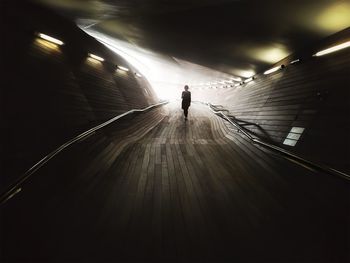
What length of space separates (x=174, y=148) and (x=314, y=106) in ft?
11.4

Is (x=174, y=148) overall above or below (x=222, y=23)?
below

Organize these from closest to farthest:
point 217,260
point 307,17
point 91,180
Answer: point 217,260, point 91,180, point 307,17

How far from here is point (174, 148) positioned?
6.45m

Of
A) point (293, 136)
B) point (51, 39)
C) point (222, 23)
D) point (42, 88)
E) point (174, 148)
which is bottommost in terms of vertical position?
point (174, 148)

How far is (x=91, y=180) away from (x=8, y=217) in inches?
53.2

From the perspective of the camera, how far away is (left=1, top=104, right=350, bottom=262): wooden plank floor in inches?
96.7

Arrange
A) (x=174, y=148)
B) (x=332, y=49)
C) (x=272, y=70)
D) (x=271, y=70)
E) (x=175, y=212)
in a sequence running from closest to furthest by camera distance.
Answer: (x=175, y=212)
(x=332, y=49)
(x=174, y=148)
(x=272, y=70)
(x=271, y=70)

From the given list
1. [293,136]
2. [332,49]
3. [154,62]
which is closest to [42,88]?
[293,136]

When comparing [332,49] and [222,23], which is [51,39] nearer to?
[222,23]

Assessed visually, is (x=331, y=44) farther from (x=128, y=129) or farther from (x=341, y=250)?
(x=128, y=129)

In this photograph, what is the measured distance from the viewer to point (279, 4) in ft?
16.3

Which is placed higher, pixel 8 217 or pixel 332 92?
pixel 332 92

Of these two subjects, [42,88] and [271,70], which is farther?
[271,70]

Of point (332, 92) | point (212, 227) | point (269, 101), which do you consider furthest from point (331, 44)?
point (212, 227)
